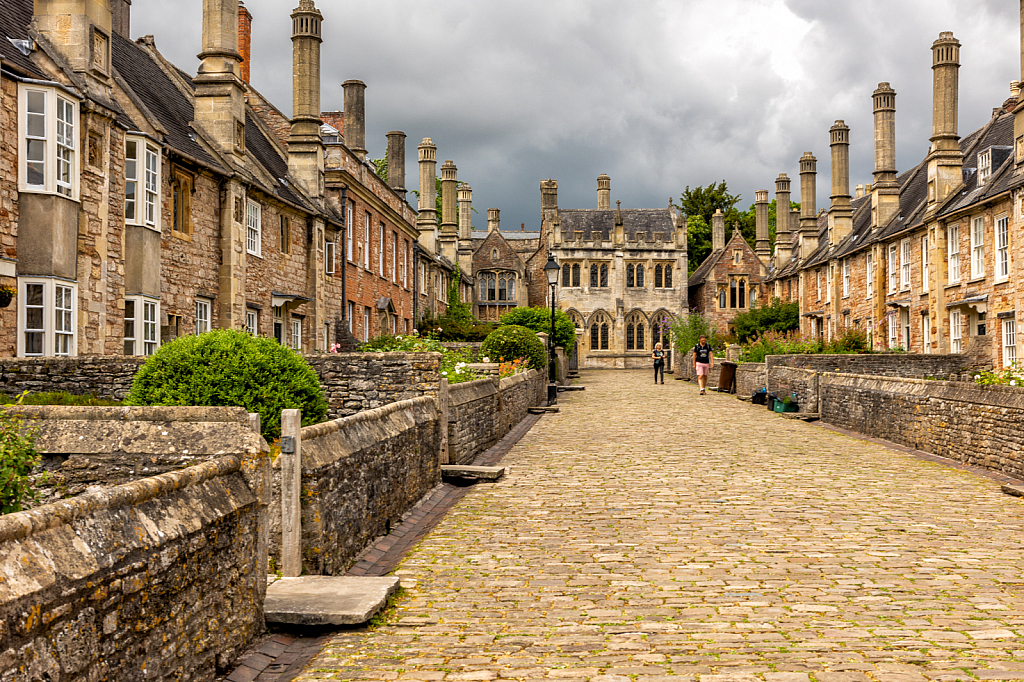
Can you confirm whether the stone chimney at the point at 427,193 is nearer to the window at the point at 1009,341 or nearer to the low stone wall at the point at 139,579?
the window at the point at 1009,341

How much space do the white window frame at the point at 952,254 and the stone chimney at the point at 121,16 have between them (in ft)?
96.1

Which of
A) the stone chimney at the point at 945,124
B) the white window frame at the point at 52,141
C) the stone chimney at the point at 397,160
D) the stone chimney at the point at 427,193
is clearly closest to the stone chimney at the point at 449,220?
the stone chimney at the point at 427,193

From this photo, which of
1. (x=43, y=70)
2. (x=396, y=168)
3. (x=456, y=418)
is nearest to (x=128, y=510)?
(x=456, y=418)

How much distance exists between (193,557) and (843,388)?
18.0 m

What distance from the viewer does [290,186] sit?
26.9m

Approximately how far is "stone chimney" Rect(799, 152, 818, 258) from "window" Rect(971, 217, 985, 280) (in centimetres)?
1814

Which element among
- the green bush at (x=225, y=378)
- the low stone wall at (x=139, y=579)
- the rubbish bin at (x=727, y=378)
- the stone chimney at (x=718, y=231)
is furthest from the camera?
the stone chimney at (x=718, y=231)

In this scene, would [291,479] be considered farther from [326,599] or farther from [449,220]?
[449,220]

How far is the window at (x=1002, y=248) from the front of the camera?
27.8 metres

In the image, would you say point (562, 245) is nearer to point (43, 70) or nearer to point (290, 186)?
point (290, 186)

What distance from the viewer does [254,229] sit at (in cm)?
2281

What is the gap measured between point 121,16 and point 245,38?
6.00 meters

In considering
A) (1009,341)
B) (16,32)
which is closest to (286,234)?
(16,32)

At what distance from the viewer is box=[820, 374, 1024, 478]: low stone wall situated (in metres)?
11.9
